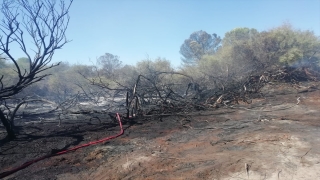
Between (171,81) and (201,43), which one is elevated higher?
(201,43)

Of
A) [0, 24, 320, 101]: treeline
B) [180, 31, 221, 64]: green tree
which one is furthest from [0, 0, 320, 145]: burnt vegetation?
[180, 31, 221, 64]: green tree

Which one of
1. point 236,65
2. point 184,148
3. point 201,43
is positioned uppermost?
point 201,43

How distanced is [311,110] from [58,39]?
879cm

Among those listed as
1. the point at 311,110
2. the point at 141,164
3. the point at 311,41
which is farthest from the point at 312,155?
the point at 311,41

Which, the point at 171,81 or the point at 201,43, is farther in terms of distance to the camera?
the point at 201,43

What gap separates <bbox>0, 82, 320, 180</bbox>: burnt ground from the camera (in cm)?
330

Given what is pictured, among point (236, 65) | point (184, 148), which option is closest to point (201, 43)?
point (236, 65)

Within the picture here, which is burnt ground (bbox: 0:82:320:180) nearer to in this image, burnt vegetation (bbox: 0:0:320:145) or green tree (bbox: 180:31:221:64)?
burnt vegetation (bbox: 0:0:320:145)

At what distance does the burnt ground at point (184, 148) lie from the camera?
10.8 feet

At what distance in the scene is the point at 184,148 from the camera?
14.4ft

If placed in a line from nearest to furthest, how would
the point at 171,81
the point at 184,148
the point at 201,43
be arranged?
the point at 184,148
the point at 171,81
the point at 201,43

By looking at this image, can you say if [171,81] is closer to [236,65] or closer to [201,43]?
[236,65]

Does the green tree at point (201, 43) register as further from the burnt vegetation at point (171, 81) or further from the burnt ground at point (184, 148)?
the burnt ground at point (184, 148)

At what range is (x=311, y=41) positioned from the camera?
1535 centimetres
